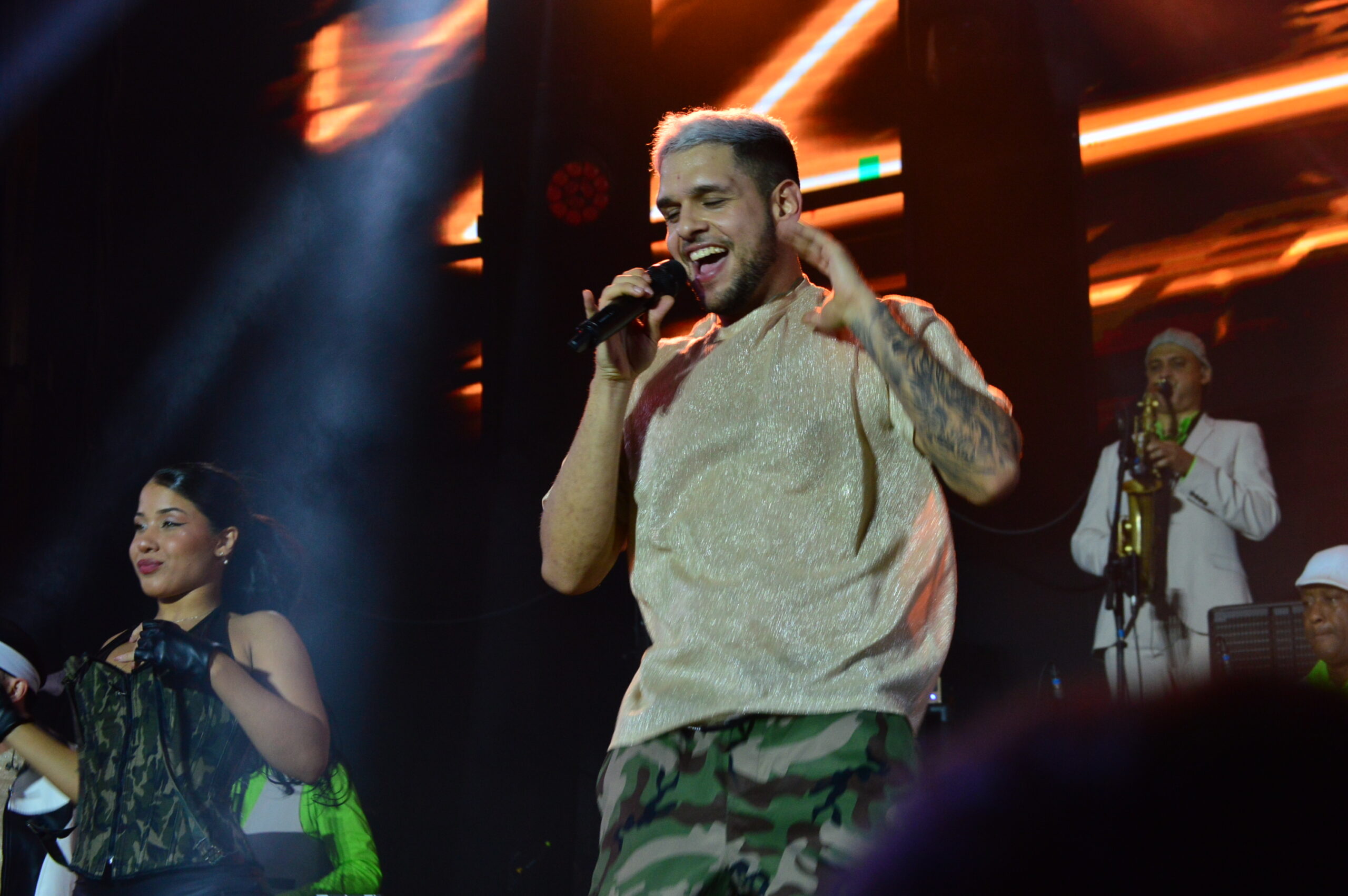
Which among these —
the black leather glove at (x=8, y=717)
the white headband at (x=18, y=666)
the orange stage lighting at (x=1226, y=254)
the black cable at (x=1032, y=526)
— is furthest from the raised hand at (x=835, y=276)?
the orange stage lighting at (x=1226, y=254)

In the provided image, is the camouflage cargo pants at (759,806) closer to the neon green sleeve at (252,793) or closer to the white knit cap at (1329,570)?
the neon green sleeve at (252,793)

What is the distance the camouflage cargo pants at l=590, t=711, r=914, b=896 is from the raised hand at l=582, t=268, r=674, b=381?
1.73 feet

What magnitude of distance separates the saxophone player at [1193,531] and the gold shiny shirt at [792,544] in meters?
2.84

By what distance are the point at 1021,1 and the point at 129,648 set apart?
14.1 feet

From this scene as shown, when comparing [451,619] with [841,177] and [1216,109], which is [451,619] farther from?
[1216,109]

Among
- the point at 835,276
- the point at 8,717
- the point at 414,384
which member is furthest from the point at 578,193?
the point at 835,276

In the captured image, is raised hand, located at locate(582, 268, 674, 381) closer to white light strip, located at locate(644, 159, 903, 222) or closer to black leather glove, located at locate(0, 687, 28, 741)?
black leather glove, located at locate(0, 687, 28, 741)

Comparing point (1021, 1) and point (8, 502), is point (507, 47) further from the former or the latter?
point (8, 502)

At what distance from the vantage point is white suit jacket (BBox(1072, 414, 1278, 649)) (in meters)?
4.22

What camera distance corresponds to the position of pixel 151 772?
293 centimetres

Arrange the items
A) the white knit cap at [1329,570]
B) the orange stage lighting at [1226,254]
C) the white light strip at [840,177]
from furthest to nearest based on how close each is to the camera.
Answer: the white light strip at [840,177] → the orange stage lighting at [1226,254] → the white knit cap at [1329,570]

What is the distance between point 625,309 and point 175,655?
5.70 feet

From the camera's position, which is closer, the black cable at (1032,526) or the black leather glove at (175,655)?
the black leather glove at (175,655)

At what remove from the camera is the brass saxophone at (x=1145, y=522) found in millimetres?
4266
